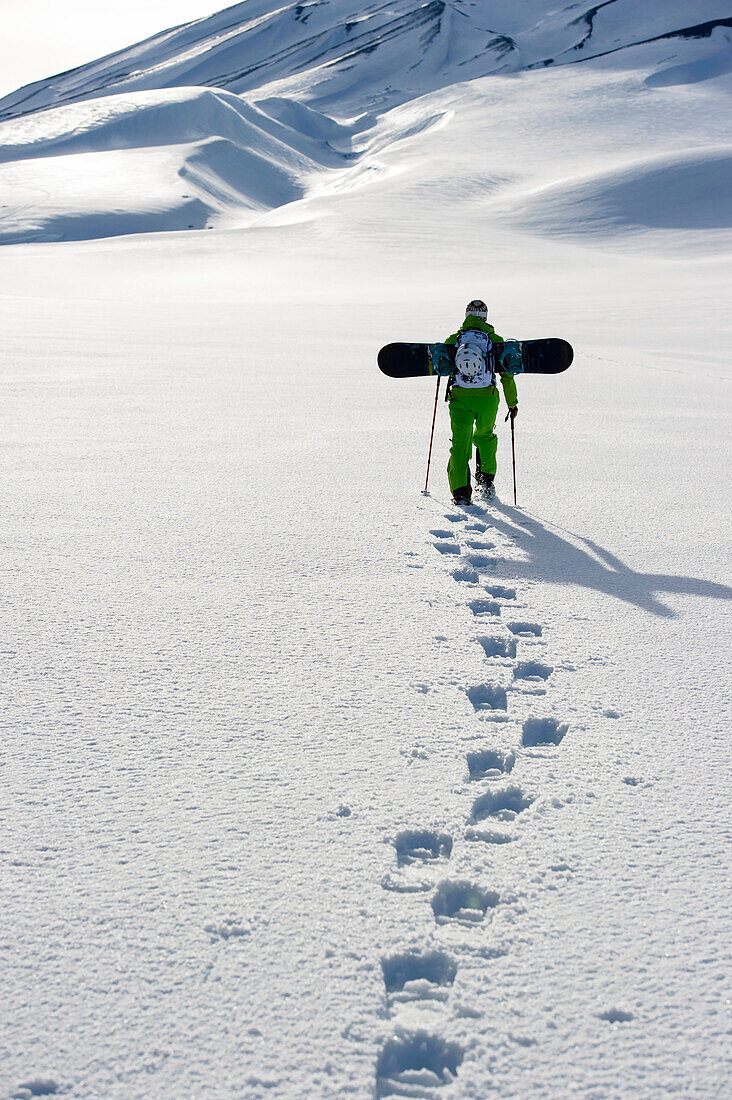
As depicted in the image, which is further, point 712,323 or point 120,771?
point 712,323

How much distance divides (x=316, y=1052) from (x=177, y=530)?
2949 millimetres

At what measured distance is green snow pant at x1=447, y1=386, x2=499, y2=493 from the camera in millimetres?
4863

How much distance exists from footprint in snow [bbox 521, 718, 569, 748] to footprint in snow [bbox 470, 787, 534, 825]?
0.89ft

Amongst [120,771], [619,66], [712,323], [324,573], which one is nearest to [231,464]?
[324,573]

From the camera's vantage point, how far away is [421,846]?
76.3 inches

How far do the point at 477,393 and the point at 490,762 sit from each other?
10.5 feet

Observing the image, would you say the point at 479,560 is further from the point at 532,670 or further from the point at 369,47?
the point at 369,47

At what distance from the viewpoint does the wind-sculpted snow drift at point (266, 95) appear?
2227 inches

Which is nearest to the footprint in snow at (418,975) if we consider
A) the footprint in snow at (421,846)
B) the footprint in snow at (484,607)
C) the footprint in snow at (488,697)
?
the footprint in snow at (421,846)

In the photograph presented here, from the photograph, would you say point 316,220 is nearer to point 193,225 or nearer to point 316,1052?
point 193,225

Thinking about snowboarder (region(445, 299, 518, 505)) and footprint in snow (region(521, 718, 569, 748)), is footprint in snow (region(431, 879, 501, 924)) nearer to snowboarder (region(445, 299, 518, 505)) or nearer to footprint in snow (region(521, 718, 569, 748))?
footprint in snow (region(521, 718, 569, 748))

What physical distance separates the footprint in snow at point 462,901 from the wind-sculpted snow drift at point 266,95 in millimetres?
49709

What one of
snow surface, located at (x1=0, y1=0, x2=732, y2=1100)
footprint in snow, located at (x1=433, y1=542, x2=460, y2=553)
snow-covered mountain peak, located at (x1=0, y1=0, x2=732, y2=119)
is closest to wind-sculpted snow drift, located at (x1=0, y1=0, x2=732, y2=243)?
snow-covered mountain peak, located at (x1=0, y1=0, x2=732, y2=119)

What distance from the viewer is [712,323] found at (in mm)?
14148
